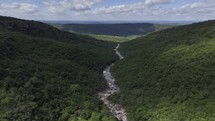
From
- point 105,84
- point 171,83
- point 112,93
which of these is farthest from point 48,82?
point 171,83

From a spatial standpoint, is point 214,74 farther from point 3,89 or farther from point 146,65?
point 3,89

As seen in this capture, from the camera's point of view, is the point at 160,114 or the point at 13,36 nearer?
the point at 160,114

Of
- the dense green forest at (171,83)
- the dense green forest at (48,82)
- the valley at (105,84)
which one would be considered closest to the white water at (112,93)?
the valley at (105,84)

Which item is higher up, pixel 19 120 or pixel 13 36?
pixel 13 36

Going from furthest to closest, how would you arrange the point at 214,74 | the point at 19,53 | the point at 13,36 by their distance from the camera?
the point at 13,36 < the point at 19,53 < the point at 214,74

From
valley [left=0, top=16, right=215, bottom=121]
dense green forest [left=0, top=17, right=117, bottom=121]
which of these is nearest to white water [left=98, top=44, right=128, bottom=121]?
valley [left=0, top=16, right=215, bottom=121]

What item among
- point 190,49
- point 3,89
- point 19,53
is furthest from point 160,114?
point 19,53

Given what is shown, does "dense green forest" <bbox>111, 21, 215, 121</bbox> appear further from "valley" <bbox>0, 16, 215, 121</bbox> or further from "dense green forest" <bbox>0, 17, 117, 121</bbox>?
"dense green forest" <bbox>0, 17, 117, 121</bbox>

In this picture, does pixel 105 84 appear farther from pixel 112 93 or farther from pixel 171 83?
pixel 171 83
